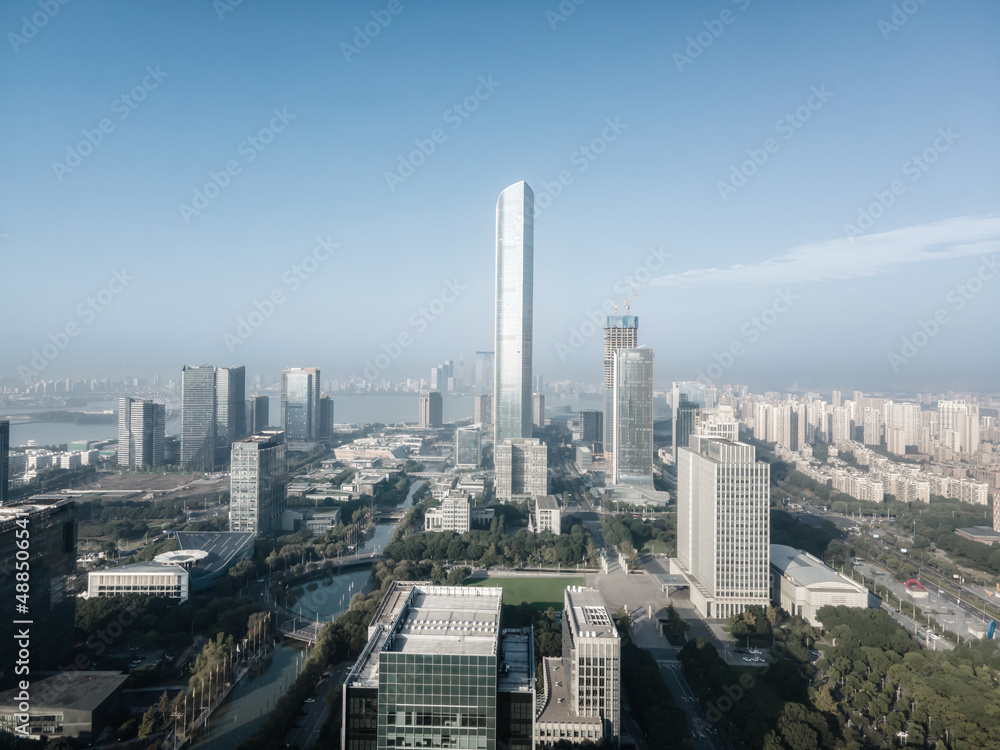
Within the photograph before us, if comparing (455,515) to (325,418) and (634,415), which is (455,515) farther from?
(325,418)

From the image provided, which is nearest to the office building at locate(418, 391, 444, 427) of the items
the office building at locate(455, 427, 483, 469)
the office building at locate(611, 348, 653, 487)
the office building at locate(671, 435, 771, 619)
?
the office building at locate(455, 427, 483, 469)

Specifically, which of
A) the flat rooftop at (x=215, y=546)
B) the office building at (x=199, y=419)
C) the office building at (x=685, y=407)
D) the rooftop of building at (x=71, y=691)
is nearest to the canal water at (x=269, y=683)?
the rooftop of building at (x=71, y=691)

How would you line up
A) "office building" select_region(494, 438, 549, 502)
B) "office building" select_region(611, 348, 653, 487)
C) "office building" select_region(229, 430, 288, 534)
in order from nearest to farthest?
"office building" select_region(229, 430, 288, 534), "office building" select_region(494, 438, 549, 502), "office building" select_region(611, 348, 653, 487)

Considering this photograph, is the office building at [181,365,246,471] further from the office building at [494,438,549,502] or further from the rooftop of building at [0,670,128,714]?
the rooftop of building at [0,670,128,714]

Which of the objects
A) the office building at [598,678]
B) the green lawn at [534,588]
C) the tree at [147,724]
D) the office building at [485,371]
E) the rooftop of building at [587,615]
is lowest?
the green lawn at [534,588]

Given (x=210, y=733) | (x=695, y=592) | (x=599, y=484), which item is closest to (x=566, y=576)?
(x=695, y=592)

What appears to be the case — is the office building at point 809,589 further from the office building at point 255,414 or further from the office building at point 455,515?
the office building at point 255,414

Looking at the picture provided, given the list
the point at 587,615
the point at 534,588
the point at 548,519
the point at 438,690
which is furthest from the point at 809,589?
the point at 438,690
